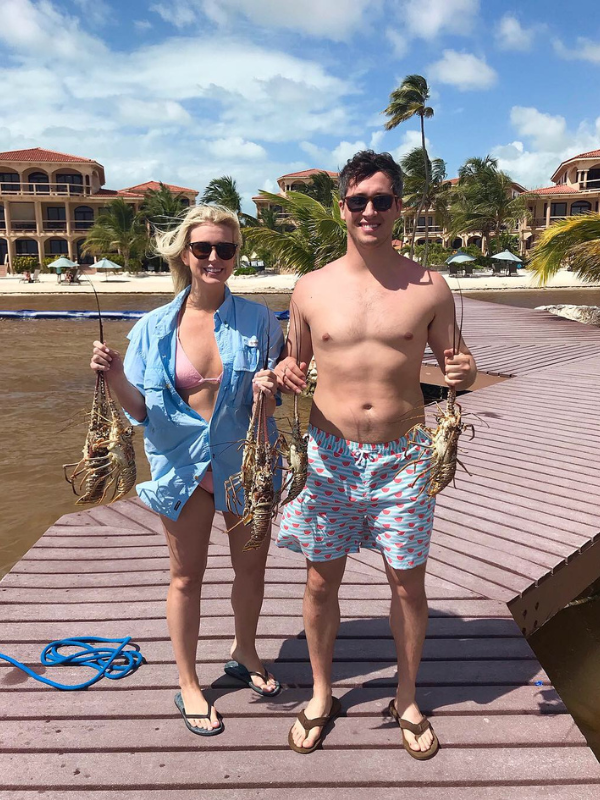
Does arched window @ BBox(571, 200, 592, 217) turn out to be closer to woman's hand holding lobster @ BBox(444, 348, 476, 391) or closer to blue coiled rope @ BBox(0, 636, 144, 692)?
woman's hand holding lobster @ BBox(444, 348, 476, 391)

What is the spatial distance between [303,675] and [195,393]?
5.25 feet

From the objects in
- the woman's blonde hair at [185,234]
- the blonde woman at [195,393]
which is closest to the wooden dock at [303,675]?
the blonde woman at [195,393]

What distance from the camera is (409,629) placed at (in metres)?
2.72

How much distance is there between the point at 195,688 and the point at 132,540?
80.0 inches

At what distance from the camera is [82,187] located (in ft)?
207

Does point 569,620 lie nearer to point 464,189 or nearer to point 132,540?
point 132,540

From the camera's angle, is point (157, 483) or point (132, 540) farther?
point (132, 540)

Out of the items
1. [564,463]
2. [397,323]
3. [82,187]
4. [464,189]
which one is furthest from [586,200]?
[397,323]

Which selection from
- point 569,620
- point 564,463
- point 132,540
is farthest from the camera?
point 564,463

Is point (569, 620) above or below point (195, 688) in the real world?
below

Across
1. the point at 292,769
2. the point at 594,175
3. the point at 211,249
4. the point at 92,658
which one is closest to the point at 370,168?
the point at 211,249

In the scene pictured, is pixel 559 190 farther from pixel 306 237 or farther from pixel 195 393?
pixel 195 393

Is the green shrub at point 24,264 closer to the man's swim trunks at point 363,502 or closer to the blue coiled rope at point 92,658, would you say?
the blue coiled rope at point 92,658

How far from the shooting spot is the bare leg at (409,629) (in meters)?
2.66
